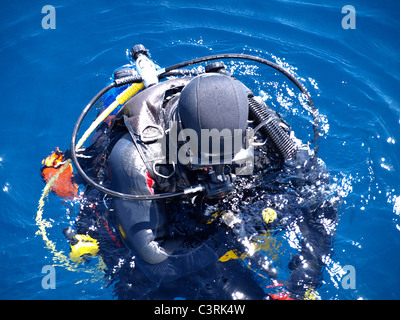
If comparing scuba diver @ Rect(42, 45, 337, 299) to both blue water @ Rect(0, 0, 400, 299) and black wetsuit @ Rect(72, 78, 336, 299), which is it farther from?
blue water @ Rect(0, 0, 400, 299)

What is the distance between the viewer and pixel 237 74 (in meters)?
4.81

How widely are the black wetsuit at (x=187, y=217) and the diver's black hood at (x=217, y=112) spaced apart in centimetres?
42

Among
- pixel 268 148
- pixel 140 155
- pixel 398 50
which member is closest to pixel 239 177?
pixel 268 148

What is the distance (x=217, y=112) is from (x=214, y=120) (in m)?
0.05

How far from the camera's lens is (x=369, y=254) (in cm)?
354

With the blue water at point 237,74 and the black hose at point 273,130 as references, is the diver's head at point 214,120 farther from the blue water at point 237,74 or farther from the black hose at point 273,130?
the blue water at point 237,74

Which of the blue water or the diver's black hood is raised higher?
the blue water

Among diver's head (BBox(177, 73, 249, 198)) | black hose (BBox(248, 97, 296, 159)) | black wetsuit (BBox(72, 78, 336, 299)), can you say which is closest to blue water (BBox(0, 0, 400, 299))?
black wetsuit (BBox(72, 78, 336, 299))

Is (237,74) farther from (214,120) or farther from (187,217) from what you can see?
(214,120)

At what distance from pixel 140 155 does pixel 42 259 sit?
1986 millimetres

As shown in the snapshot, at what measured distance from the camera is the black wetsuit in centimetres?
265

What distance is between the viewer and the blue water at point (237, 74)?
3.60 meters

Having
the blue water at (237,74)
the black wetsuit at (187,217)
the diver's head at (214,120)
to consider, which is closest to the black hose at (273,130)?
the black wetsuit at (187,217)
